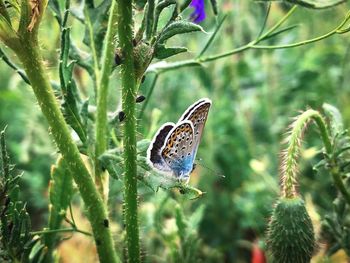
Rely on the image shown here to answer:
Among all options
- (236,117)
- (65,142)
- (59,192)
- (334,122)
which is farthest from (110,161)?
(236,117)

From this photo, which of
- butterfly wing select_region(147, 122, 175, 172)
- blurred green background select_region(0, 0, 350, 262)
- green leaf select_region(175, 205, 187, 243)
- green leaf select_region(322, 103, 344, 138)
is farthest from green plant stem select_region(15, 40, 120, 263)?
blurred green background select_region(0, 0, 350, 262)

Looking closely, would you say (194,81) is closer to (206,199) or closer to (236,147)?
(236,147)

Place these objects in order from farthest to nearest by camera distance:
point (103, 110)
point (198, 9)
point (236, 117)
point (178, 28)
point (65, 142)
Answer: point (236, 117), point (198, 9), point (103, 110), point (65, 142), point (178, 28)

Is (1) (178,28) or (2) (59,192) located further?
(2) (59,192)

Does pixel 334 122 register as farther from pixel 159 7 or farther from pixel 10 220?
pixel 10 220

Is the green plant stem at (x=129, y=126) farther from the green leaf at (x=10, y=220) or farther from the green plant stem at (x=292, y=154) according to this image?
the green plant stem at (x=292, y=154)

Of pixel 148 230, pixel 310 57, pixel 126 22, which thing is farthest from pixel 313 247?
pixel 310 57

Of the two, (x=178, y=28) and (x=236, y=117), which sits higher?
(x=178, y=28)
